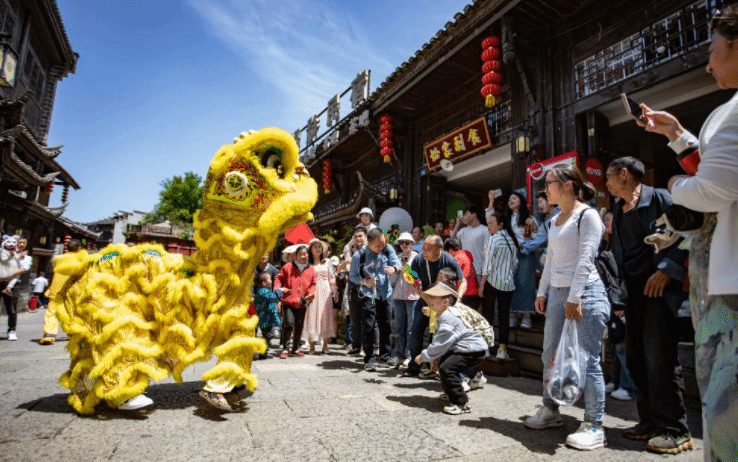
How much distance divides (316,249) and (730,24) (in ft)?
18.4

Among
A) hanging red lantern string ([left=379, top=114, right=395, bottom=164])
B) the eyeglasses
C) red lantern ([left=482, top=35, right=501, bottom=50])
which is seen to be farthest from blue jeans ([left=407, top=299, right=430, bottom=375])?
hanging red lantern string ([left=379, top=114, right=395, bottom=164])

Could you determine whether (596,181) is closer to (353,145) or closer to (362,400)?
(362,400)

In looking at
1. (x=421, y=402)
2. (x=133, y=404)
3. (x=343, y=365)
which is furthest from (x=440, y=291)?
(x=133, y=404)

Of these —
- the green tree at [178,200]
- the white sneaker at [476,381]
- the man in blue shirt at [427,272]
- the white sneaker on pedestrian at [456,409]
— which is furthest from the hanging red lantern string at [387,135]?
the green tree at [178,200]

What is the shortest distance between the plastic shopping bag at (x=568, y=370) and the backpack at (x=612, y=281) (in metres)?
0.59

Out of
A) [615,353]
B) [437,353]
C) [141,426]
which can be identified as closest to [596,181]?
[615,353]

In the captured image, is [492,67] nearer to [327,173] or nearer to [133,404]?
[133,404]

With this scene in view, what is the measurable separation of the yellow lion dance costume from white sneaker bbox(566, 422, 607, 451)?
6.99 ft

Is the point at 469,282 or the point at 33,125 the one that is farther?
the point at 33,125

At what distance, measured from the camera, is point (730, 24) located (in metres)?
1.30

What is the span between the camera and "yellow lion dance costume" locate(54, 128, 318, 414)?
2.64m

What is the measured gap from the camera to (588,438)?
2.34 m

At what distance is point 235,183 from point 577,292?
98.0 inches

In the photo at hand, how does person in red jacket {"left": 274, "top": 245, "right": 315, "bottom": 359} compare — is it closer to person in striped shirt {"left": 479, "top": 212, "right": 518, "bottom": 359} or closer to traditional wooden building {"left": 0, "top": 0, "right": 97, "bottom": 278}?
person in striped shirt {"left": 479, "top": 212, "right": 518, "bottom": 359}
